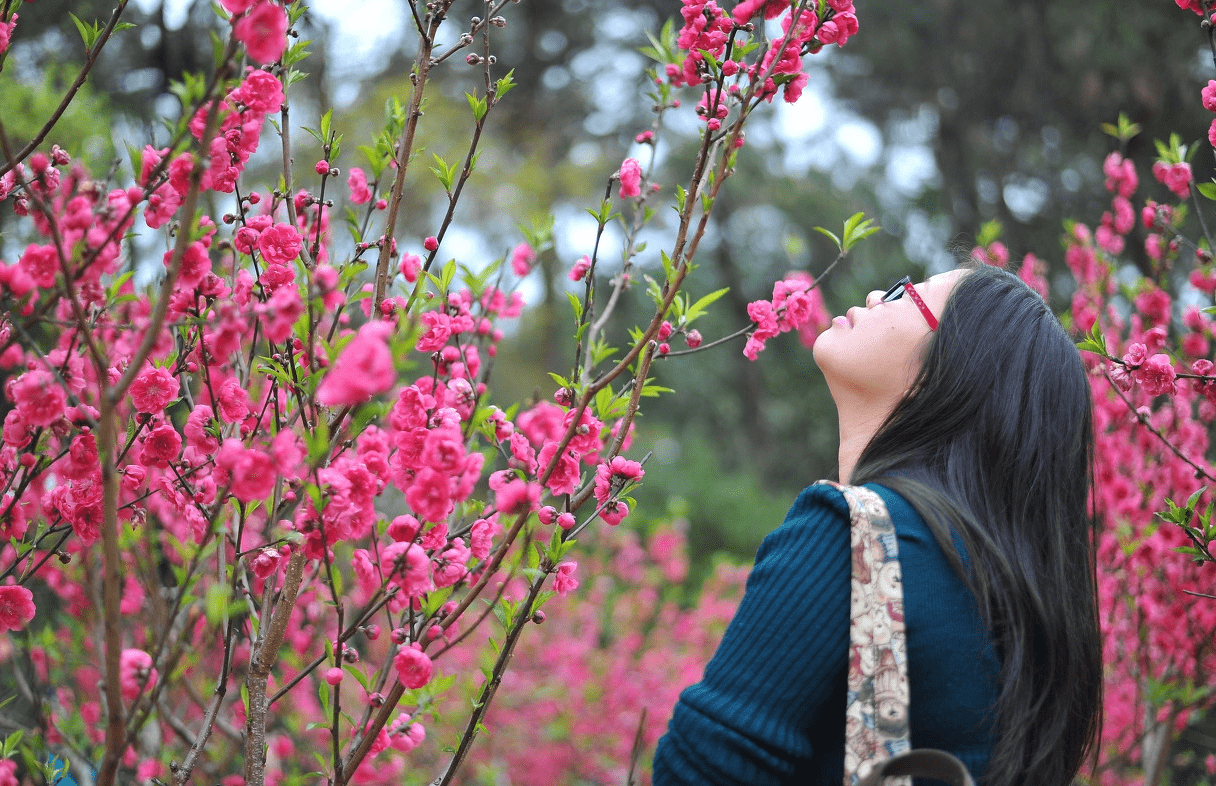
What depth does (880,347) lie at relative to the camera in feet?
5.06

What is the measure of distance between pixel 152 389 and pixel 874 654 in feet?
3.81

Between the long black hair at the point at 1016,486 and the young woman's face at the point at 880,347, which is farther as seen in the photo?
the young woman's face at the point at 880,347

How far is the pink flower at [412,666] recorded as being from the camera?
1187 millimetres

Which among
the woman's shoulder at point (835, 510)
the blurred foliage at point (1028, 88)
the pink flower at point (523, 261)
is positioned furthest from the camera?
the blurred foliage at point (1028, 88)

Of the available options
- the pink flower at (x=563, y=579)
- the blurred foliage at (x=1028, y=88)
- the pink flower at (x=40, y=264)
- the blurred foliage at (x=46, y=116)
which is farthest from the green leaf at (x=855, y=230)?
the blurred foliage at (x=1028, y=88)

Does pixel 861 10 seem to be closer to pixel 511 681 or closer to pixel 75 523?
pixel 511 681

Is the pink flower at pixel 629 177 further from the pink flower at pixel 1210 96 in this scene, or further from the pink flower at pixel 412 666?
the pink flower at pixel 1210 96

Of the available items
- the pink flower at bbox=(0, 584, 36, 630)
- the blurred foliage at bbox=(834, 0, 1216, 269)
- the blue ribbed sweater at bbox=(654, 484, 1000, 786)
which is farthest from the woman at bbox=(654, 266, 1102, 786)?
the blurred foliage at bbox=(834, 0, 1216, 269)

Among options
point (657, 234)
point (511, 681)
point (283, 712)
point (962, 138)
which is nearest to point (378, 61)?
point (657, 234)

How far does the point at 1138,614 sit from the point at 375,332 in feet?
9.75

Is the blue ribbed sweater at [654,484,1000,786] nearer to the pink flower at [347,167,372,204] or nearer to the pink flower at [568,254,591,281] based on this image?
the pink flower at [568,254,591,281]

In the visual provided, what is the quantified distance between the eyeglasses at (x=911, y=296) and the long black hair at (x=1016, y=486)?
2cm

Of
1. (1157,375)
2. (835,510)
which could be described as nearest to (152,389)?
(835,510)

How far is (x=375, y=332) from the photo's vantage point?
90 cm
